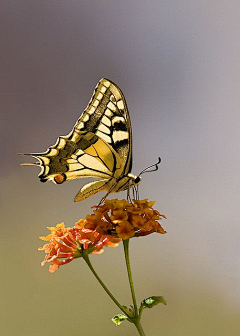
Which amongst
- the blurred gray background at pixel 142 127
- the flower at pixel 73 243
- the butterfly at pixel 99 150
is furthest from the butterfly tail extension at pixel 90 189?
the blurred gray background at pixel 142 127

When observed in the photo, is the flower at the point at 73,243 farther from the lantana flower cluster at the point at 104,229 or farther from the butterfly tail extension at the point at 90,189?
the butterfly tail extension at the point at 90,189

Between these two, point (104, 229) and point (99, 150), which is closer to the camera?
point (104, 229)

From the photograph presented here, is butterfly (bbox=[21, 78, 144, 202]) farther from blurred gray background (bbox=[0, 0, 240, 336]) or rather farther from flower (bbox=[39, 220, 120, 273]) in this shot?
blurred gray background (bbox=[0, 0, 240, 336])

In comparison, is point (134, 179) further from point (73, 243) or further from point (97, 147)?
point (73, 243)

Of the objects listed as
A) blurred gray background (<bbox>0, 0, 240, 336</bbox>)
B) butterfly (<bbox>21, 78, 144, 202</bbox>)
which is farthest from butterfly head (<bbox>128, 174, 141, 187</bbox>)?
blurred gray background (<bbox>0, 0, 240, 336</bbox>)

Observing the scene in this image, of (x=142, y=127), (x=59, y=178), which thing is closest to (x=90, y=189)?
(x=59, y=178)

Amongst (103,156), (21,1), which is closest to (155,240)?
(103,156)

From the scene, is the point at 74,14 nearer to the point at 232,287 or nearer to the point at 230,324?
the point at 232,287

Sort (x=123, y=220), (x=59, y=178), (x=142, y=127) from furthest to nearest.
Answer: (x=142, y=127) → (x=59, y=178) → (x=123, y=220)
